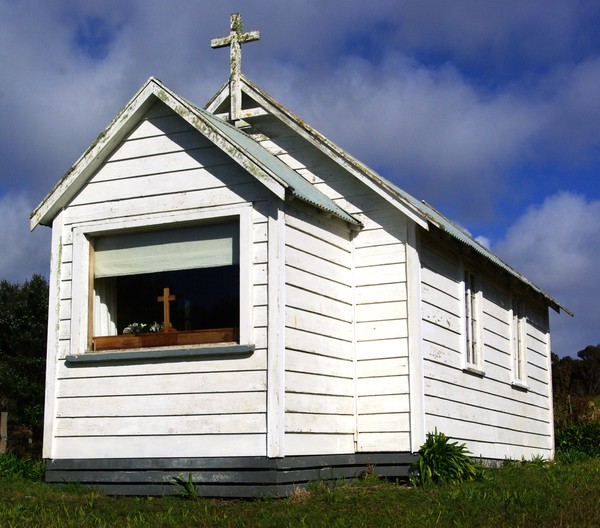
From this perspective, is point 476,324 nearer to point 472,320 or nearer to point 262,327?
point 472,320

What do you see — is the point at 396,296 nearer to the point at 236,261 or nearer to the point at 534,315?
the point at 236,261

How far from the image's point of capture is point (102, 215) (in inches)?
545

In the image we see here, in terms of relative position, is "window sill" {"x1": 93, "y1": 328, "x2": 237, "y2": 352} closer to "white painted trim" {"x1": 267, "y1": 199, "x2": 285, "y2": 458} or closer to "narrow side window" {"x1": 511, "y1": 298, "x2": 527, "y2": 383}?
"white painted trim" {"x1": 267, "y1": 199, "x2": 285, "y2": 458}

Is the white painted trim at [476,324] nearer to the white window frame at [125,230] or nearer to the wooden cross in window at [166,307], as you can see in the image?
the white window frame at [125,230]

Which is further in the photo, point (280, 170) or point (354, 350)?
point (354, 350)

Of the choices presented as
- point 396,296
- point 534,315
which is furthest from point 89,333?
point 534,315

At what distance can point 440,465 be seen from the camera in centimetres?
1348

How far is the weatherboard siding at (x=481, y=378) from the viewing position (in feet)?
47.9

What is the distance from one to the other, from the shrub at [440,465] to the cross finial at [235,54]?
612 cm

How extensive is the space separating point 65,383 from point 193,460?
7.55 feet

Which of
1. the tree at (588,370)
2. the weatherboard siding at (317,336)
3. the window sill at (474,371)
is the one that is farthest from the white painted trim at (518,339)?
the tree at (588,370)

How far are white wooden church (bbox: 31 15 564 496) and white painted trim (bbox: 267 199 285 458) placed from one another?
2 cm

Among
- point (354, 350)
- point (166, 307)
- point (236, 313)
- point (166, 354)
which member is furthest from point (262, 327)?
point (354, 350)

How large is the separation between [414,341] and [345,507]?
330 cm
